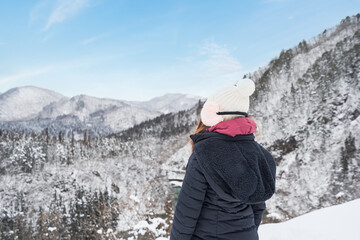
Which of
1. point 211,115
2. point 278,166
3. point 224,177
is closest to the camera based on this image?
point 224,177

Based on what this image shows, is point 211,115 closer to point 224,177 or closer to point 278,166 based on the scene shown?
point 224,177

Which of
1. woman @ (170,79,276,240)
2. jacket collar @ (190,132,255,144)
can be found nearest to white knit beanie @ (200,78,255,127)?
woman @ (170,79,276,240)

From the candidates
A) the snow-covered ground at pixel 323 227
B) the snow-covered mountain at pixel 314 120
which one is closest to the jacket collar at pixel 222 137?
the snow-covered ground at pixel 323 227

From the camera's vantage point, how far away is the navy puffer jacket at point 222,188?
6.02 ft

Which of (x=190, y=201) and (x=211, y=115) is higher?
(x=211, y=115)

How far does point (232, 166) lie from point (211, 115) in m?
0.50

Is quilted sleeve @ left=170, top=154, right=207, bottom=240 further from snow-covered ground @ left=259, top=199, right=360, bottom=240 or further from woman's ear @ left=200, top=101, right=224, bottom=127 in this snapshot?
snow-covered ground @ left=259, top=199, right=360, bottom=240

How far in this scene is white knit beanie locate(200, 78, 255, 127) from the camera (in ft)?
6.81

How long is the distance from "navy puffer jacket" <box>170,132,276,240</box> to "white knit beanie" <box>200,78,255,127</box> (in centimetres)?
16

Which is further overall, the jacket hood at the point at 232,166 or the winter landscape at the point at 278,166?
the winter landscape at the point at 278,166

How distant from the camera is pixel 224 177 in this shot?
1805 mm

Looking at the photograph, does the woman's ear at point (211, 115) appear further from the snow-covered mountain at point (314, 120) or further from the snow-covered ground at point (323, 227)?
the snow-covered mountain at point (314, 120)

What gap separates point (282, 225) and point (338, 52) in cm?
6973

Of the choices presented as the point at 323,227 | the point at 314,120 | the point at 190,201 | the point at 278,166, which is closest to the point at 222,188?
the point at 190,201
